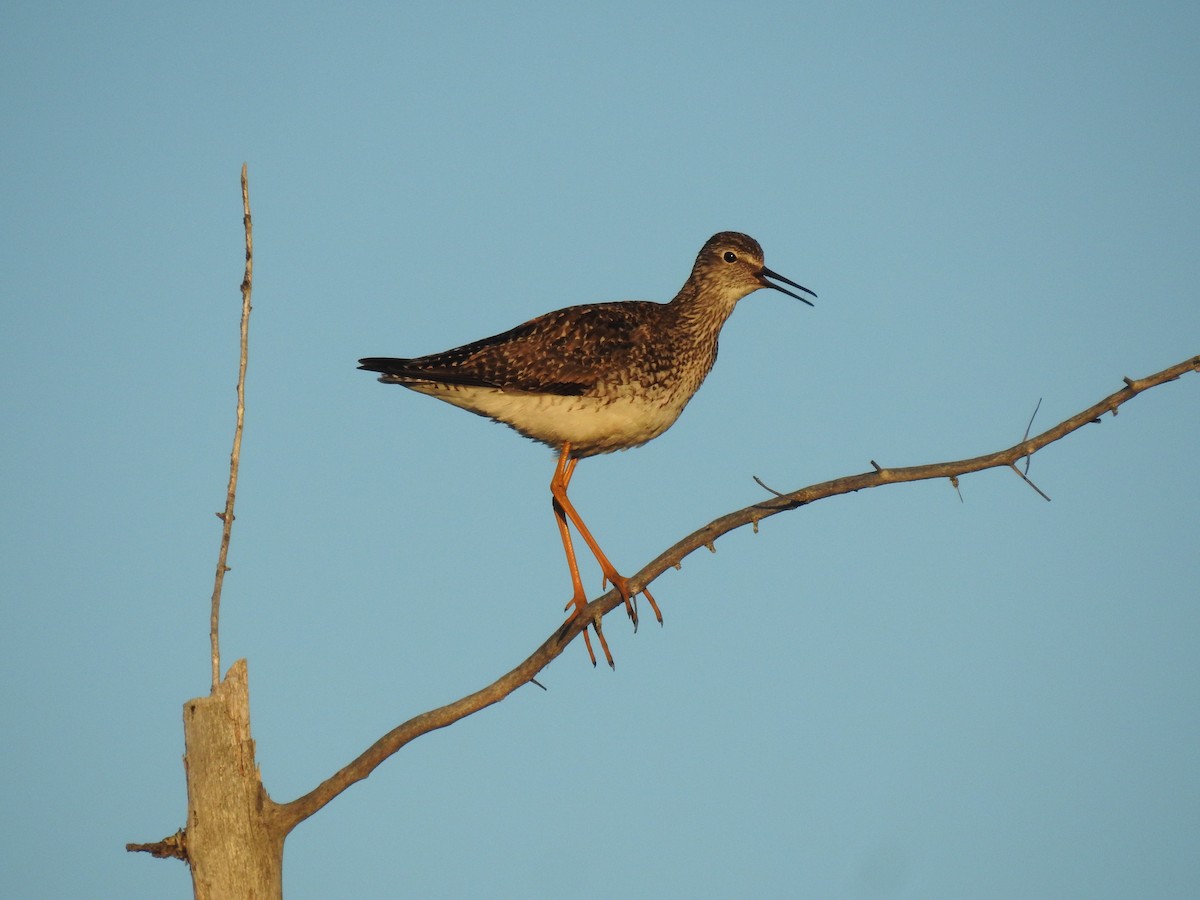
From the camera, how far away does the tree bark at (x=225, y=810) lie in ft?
22.3

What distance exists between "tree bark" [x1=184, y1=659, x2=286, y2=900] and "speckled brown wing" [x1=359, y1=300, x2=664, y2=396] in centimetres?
508

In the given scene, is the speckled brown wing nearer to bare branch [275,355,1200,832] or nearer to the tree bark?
bare branch [275,355,1200,832]

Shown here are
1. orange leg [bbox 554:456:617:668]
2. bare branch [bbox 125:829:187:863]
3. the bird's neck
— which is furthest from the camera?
the bird's neck

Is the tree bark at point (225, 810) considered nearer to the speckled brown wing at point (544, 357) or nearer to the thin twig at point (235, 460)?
the thin twig at point (235, 460)

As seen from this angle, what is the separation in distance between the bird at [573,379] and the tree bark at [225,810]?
4466mm

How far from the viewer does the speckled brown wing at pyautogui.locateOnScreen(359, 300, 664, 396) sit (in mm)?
11578

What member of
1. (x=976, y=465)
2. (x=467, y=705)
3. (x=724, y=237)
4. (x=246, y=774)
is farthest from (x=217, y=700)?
(x=724, y=237)

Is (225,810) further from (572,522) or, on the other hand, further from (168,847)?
(572,522)

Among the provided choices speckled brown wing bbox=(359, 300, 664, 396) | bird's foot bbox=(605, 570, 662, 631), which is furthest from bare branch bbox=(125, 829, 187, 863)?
speckled brown wing bbox=(359, 300, 664, 396)

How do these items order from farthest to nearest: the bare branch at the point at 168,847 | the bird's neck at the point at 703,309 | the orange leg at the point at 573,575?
the bird's neck at the point at 703,309
the orange leg at the point at 573,575
the bare branch at the point at 168,847

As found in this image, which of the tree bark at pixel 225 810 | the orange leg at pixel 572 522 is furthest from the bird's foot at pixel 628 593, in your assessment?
the tree bark at pixel 225 810

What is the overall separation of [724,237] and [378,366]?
413 cm

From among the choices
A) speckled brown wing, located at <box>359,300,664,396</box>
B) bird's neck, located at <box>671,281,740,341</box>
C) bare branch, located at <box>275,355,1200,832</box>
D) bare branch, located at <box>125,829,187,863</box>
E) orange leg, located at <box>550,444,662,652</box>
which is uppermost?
bird's neck, located at <box>671,281,740,341</box>

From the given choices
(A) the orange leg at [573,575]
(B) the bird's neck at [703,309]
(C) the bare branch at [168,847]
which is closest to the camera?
(C) the bare branch at [168,847]
